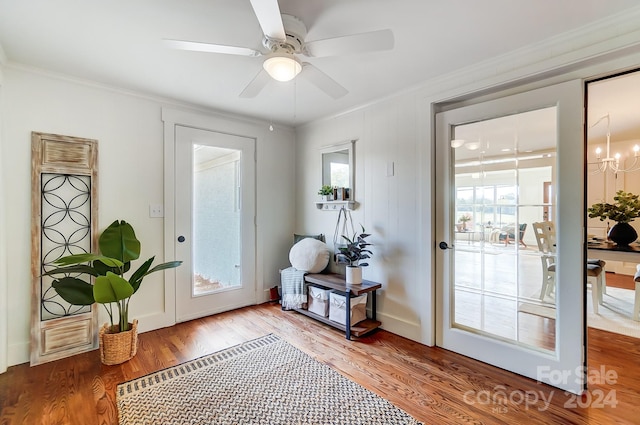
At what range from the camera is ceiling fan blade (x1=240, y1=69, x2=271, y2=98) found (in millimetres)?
1882

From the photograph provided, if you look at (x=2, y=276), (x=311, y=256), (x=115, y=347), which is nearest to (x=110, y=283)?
(x=115, y=347)

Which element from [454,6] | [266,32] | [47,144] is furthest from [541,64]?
[47,144]

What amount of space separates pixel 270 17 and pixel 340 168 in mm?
2199

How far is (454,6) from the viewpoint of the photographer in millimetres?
1583

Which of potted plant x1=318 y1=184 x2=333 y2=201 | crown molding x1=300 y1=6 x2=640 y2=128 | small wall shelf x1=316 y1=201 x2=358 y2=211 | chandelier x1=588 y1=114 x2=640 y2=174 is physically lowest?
small wall shelf x1=316 y1=201 x2=358 y2=211

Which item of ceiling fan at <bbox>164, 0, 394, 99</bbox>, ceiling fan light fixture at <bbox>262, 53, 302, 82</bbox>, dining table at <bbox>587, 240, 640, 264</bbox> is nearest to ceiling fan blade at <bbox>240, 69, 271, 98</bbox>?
ceiling fan at <bbox>164, 0, 394, 99</bbox>

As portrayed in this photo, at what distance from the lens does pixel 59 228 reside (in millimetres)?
2412

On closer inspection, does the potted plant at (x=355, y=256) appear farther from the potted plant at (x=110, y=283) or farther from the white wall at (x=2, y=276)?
the white wall at (x=2, y=276)

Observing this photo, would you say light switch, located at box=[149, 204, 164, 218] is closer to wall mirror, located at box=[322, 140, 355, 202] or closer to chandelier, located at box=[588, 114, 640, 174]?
wall mirror, located at box=[322, 140, 355, 202]

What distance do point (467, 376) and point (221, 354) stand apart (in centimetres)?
191

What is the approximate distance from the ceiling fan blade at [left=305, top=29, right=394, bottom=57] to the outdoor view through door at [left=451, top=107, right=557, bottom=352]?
1334 millimetres

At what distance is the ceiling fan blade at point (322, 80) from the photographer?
176 centimetres

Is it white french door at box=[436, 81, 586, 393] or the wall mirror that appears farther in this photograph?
the wall mirror

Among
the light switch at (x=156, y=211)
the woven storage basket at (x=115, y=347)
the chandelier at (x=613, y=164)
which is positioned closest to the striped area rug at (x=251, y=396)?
the woven storage basket at (x=115, y=347)
